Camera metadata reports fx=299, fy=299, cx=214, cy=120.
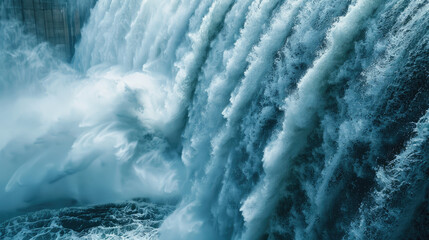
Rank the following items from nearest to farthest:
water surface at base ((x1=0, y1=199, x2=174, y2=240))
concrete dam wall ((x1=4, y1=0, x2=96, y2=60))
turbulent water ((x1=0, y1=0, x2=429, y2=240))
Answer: turbulent water ((x1=0, y1=0, x2=429, y2=240)) < water surface at base ((x1=0, y1=199, x2=174, y2=240)) < concrete dam wall ((x1=4, y1=0, x2=96, y2=60))

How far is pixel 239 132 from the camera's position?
361 cm

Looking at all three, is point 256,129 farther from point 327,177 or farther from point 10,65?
point 10,65

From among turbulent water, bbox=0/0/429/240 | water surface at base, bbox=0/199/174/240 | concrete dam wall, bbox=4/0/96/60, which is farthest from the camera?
concrete dam wall, bbox=4/0/96/60

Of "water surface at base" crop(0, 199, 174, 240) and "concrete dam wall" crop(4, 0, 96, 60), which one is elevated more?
"concrete dam wall" crop(4, 0, 96, 60)

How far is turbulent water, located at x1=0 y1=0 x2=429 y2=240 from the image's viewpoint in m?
1.87

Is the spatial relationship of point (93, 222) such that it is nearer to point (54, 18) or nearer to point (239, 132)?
point (239, 132)

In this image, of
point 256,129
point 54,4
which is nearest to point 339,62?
point 256,129

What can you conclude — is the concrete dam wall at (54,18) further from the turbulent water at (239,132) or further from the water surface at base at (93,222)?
the water surface at base at (93,222)

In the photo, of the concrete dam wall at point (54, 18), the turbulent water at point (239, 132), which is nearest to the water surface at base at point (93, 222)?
the turbulent water at point (239, 132)

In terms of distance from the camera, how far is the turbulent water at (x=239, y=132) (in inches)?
73.8

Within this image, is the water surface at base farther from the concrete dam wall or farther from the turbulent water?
the concrete dam wall

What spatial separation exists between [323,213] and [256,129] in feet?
3.82

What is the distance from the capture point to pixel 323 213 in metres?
2.24

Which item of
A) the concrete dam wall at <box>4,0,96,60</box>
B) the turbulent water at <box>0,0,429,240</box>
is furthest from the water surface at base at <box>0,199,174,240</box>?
the concrete dam wall at <box>4,0,96,60</box>
